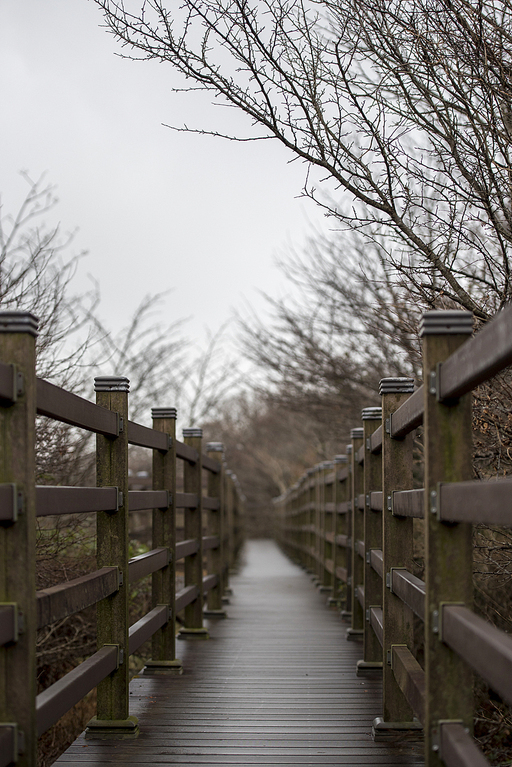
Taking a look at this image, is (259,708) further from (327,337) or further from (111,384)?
(327,337)

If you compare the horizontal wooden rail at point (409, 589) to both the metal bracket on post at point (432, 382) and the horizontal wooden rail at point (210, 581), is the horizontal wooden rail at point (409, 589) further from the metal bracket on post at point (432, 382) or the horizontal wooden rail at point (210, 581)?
the horizontal wooden rail at point (210, 581)

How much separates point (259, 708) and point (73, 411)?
2.05 m

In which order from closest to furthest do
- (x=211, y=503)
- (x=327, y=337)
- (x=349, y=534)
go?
1. (x=349, y=534)
2. (x=211, y=503)
3. (x=327, y=337)

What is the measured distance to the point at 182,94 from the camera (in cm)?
441

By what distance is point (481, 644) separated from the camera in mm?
1828

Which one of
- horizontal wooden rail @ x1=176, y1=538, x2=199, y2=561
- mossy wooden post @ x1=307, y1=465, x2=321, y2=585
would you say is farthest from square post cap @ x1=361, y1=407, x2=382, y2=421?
mossy wooden post @ x1=307, y1=465, x2=321, y2=585

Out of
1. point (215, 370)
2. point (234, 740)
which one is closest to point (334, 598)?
point (234, 740)

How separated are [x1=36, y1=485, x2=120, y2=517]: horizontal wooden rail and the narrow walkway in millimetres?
997

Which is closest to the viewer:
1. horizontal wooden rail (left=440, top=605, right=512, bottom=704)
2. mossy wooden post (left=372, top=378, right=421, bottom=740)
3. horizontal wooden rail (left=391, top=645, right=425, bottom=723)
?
horizontal wooden rail (left=440, top=605, right=512, bottom=704)

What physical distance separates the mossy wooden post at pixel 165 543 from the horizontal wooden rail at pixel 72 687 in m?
1.41

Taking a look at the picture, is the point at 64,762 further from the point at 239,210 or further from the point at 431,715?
the point at 239,210

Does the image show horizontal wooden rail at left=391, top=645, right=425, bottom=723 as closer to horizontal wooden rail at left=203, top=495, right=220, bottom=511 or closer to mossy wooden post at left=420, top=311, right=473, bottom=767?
mossy wooden post at left=420, top=311, right=473, bottom=767

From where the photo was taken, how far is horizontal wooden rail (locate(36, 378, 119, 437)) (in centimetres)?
244

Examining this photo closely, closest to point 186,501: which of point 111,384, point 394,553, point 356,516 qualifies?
point 356,516
